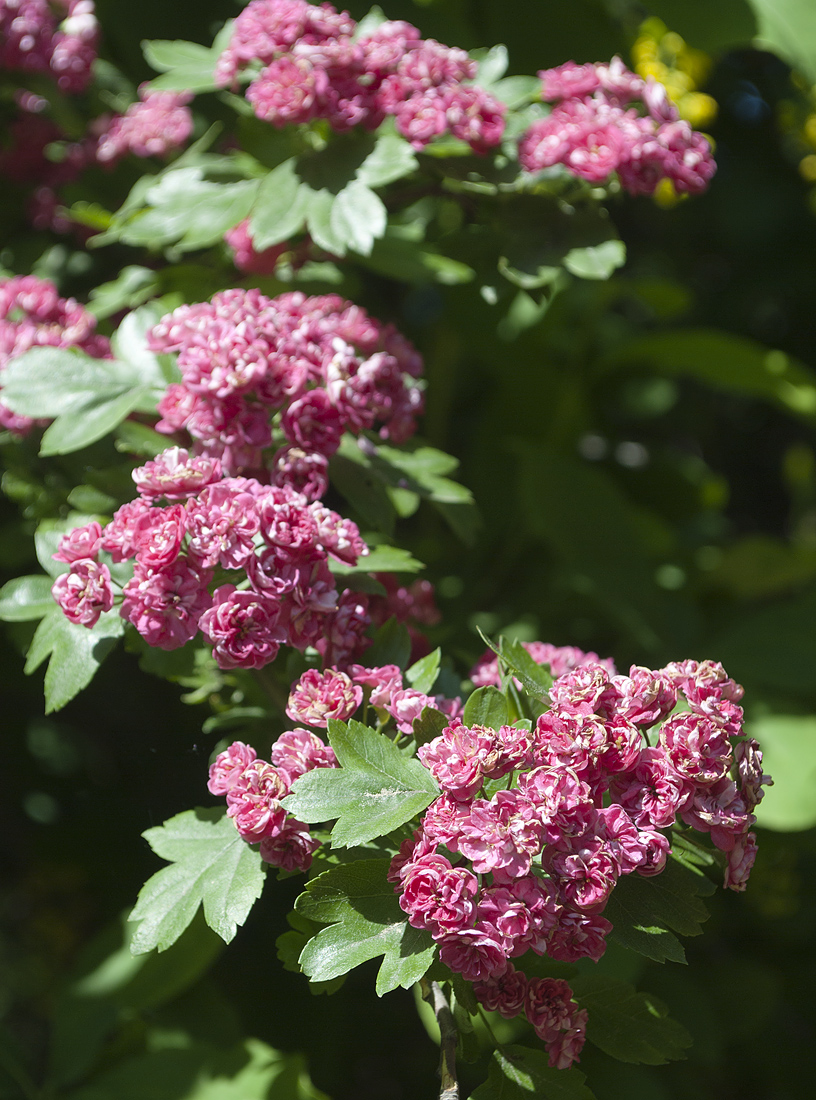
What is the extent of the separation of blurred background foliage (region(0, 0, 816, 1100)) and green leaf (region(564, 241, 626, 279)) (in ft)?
0.22

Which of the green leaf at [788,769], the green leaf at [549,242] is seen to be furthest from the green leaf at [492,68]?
the green leaf at [788,769]

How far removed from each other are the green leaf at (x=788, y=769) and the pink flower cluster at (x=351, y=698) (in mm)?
839

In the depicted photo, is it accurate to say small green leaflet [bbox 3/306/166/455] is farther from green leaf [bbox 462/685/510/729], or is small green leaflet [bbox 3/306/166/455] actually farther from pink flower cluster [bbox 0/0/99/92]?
pink flower cluster [bbox 0/0/99/92]

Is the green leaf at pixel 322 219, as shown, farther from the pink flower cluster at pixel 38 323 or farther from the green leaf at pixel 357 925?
the green leaf at pixel 357 925

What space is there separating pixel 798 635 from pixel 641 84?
3.43ft

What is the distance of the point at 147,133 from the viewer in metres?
1.42

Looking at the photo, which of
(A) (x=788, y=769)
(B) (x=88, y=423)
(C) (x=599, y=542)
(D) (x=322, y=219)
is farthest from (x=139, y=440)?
(A) (x=788, y=769)

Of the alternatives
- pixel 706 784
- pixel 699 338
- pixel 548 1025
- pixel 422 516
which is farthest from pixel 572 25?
pixel 548 1025

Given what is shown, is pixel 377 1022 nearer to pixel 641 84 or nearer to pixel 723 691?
pixel 723 691

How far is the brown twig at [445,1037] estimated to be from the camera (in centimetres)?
72

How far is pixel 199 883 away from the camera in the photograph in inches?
30.7

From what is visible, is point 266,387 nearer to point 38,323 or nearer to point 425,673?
point 425,673

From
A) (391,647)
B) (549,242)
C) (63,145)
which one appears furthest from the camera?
(63,145)

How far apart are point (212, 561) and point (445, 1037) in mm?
398
